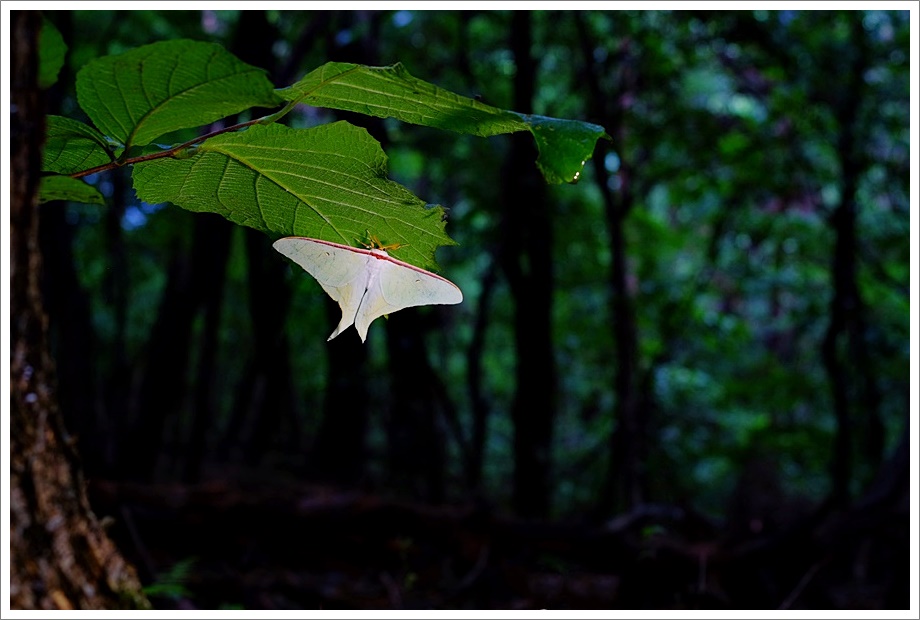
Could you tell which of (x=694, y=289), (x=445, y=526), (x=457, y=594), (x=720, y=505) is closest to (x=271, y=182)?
(x=457, y=594)

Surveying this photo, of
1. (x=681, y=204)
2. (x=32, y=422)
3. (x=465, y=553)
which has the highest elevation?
(x=681, y=204)

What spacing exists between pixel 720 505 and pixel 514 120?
6109 millimetres

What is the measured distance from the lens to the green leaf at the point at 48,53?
551mm

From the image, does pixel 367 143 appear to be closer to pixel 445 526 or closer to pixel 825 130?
pixel 445 526

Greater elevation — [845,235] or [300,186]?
[845,235]

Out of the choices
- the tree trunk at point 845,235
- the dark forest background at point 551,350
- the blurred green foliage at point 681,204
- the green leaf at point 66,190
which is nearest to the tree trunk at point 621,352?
the dark forest background at point 551,350

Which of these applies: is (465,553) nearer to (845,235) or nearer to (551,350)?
(551,350)

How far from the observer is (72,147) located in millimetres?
687

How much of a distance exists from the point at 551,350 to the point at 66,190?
124 inches

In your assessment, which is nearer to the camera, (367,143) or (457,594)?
(367,143)

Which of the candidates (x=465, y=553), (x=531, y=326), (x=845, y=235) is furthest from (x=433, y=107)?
(x=845, y=235)

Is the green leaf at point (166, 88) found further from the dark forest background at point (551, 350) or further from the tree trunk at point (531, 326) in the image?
the tree trunk at point (531, 326)

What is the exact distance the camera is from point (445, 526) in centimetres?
246

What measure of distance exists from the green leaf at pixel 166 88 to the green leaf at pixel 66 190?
11 centimetres
